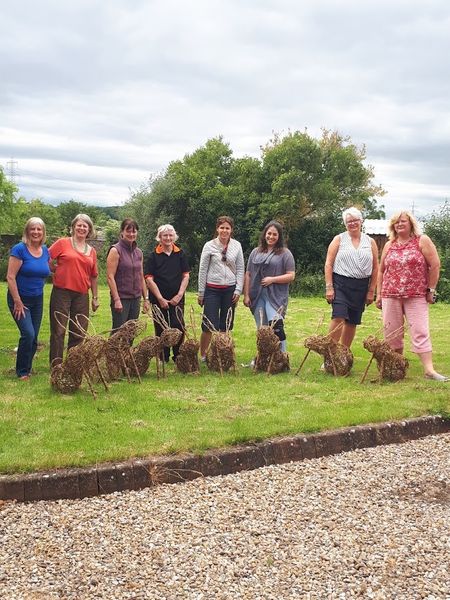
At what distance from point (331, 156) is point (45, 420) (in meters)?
23.8

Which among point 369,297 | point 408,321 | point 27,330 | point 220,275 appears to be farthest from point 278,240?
point 27,330

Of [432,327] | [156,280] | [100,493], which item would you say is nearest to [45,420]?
[100,493]

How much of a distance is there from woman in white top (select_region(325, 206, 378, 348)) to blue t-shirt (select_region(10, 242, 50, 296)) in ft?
10.5

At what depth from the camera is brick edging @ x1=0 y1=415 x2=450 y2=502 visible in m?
4.32

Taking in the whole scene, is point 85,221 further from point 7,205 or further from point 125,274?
point 7,205

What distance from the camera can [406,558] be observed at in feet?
11.5

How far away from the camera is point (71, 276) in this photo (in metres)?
7.09

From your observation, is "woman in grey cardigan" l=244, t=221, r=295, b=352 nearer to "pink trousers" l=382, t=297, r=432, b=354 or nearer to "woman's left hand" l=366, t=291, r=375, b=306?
"woman's left hand" l=366, t=291, r=375, b=306

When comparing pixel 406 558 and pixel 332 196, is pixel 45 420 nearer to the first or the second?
pixel 406 558

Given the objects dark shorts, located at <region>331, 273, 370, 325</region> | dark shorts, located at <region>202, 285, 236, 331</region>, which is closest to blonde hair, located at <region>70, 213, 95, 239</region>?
dark shorts, located at <region>202, 285, 236, 331</region>

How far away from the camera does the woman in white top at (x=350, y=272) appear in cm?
759

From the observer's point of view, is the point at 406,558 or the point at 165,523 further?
the point at 165,523

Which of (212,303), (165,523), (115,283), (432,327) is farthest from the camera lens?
(432,327)

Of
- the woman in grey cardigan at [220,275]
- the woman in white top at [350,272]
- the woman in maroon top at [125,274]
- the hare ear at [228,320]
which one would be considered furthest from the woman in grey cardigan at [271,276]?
the woman in maroon top at [125,274]
